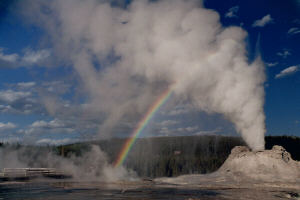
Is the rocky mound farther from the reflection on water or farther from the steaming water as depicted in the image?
the reflection on water

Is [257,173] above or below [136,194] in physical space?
above

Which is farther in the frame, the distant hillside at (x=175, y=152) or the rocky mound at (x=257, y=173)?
the distant hillside at (x=175, y=152)

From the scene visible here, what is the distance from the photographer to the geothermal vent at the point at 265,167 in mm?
32281

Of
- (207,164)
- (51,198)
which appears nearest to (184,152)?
(207,164)

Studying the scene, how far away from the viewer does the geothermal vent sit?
3228cm

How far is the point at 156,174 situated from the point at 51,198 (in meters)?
47.0

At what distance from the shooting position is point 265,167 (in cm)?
3341

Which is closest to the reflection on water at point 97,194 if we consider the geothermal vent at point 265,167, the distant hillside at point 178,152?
the geothermal vent at point 265,167

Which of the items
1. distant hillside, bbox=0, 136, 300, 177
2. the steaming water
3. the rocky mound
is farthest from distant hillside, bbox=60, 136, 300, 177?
the steaming water

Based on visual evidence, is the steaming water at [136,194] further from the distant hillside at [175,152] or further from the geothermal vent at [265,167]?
the distant hillside at [175,152]

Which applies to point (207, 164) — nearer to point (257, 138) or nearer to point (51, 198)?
point (257, 138)

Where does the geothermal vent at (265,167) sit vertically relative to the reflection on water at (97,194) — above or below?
above

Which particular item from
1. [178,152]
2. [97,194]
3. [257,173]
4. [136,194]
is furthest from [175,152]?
[97,194]

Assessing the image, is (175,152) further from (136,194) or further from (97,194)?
(97,194)
